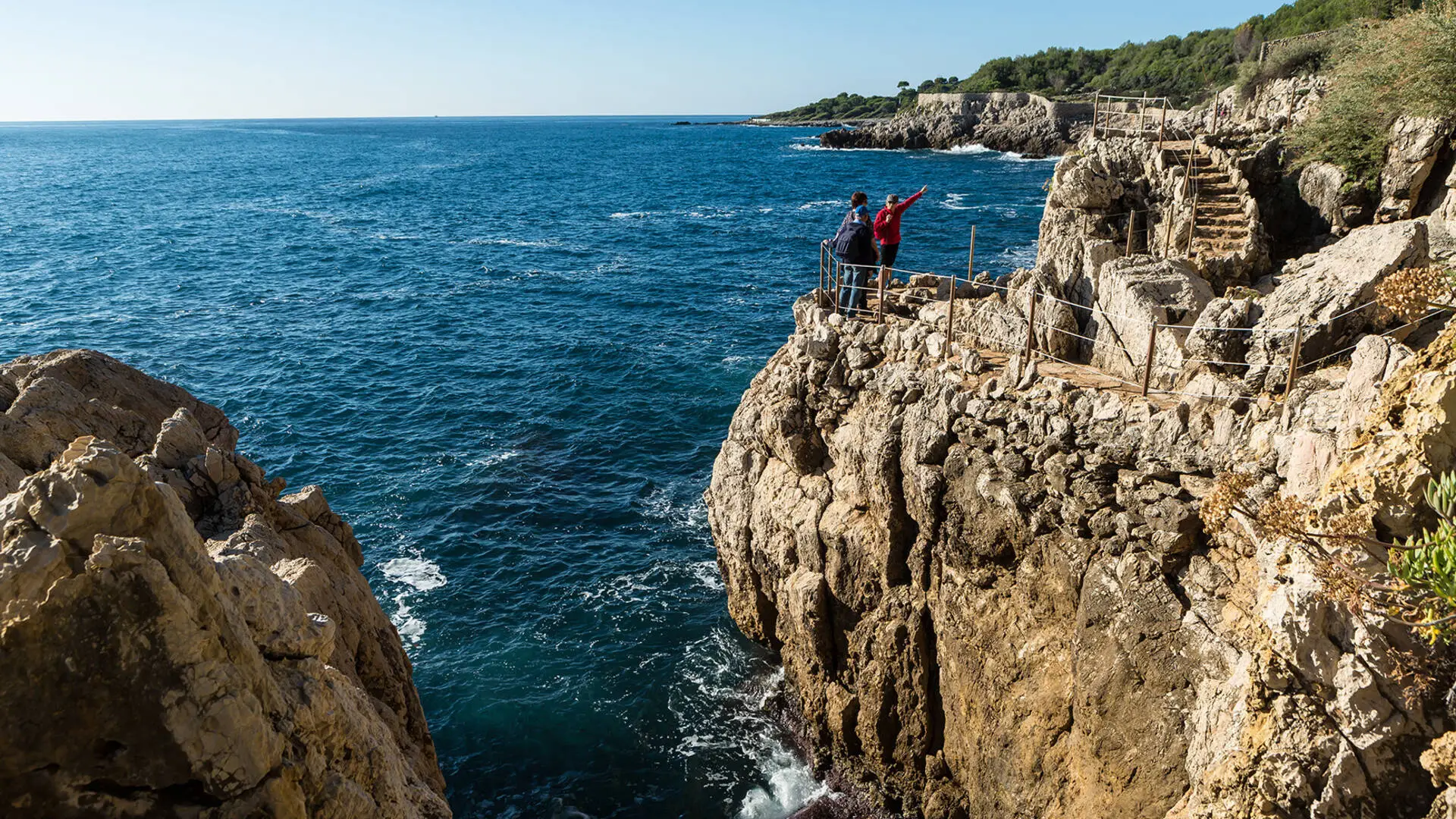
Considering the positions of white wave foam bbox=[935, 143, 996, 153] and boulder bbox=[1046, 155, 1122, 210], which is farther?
white wave foam bbox=[935, 143, 996, 153]

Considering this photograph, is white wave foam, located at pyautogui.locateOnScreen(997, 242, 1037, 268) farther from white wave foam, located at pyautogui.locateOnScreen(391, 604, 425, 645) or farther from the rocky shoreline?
white wave foam, located at pyautogui.locateOnScreen(391, 604, 425, 645)

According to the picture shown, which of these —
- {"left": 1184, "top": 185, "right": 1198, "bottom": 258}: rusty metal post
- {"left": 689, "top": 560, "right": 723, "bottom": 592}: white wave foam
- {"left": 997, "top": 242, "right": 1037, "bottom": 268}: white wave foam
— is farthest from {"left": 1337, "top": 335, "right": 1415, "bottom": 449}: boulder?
{"left": 997, "top": 242, "right": 1037, "bottom": 268}: white wave foam

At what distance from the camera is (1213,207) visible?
22969 mm

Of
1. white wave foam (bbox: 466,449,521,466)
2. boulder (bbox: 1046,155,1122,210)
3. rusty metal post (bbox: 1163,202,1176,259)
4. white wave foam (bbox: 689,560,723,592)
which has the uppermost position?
boulder (bbox: 1046,155,1122,210)

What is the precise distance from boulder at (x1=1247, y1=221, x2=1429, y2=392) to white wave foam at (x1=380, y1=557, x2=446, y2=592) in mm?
19747

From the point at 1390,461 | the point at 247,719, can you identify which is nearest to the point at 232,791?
the point at 247,719

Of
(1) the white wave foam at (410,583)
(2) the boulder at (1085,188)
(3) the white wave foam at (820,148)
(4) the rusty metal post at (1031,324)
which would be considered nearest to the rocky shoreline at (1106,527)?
(4) the rusty metal post at (1031,324)

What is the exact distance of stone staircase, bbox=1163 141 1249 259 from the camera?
71.3 ft

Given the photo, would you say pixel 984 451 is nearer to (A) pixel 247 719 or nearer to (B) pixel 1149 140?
(A) pixel 247 719

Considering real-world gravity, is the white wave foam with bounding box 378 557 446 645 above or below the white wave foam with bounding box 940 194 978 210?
below

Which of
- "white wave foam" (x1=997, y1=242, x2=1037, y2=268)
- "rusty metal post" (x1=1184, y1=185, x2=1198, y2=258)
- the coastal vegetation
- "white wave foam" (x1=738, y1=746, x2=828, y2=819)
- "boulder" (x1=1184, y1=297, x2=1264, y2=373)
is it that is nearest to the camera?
"boulder" (x1=1184, y1=297, x2=1264, y2=373)

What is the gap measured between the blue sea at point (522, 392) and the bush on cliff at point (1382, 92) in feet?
63.1

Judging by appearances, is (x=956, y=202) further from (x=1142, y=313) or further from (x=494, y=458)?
(x=1142, y=313)

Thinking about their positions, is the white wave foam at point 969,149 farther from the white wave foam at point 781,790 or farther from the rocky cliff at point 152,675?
the rocky cliff at point 152,675
